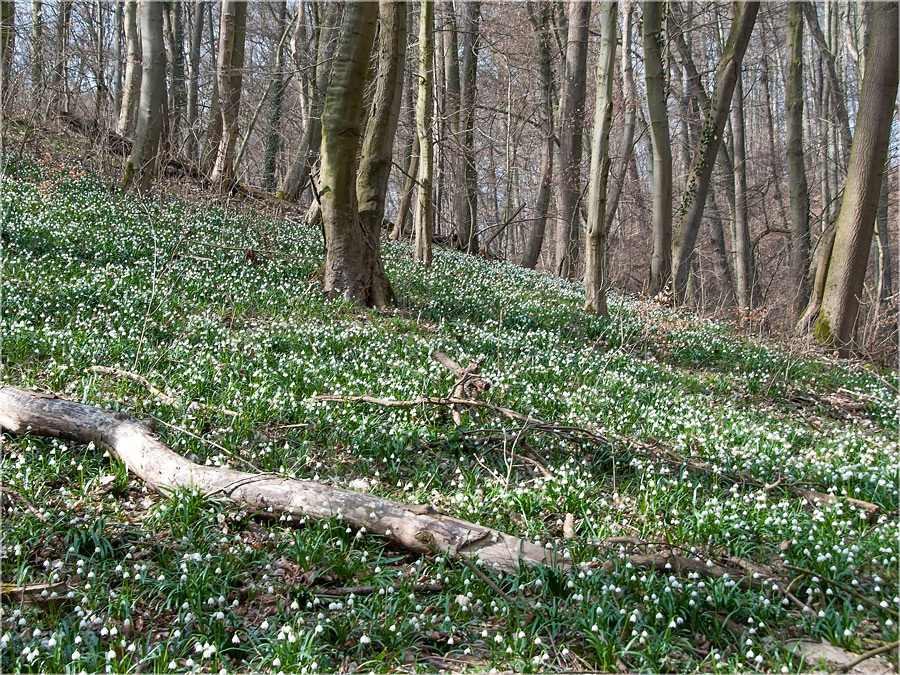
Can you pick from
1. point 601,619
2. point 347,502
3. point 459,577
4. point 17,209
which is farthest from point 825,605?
point 17,209

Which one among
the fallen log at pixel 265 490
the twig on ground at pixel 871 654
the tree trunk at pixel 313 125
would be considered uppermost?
the tree trunk at pixel 313 125

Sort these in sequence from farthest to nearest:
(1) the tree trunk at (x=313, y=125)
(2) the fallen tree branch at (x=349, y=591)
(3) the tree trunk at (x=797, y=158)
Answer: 1. (3) the tree trunk at (x=797, y=158)
2. (1) the tree trunk at (x=313, y=125)
3. (2) the fallen tree branch at (x=349, y=591)

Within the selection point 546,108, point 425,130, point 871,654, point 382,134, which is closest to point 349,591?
point 871,654

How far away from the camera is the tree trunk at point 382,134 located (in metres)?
9.34

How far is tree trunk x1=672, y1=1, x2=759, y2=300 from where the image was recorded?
13761 mm

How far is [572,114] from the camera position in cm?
1797

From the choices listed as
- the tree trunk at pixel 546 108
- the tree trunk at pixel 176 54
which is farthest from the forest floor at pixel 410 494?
the tree trunk at pixel 176 54

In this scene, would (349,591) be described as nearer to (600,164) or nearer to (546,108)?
(600,164)

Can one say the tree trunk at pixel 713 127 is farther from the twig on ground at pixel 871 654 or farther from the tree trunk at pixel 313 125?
the twig on ground at pixel 871 654

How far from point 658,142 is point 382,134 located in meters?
7.27

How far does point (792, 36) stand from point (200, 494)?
1823 centimetres

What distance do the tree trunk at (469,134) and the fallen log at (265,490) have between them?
14484 mm

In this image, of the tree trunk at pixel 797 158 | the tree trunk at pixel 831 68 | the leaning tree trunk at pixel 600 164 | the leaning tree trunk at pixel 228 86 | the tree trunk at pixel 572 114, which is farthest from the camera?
the tree trunk at pixel 831 68

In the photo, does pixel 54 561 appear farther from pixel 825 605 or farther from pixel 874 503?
pixel 874 503
